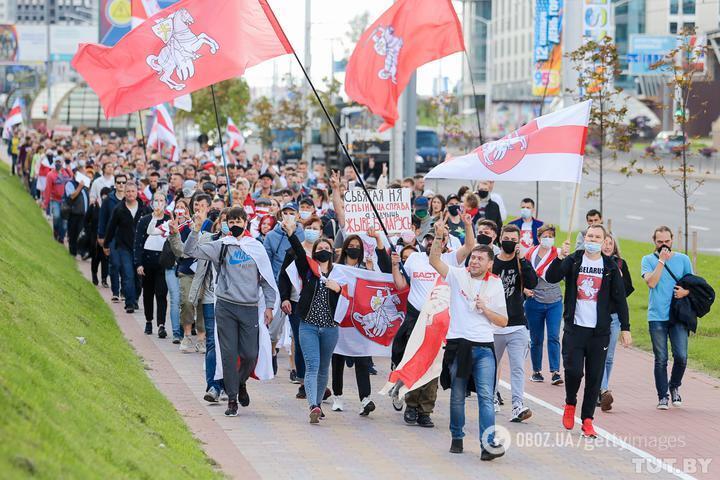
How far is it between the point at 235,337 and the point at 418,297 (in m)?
1.66

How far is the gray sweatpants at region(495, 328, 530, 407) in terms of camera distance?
1155cm

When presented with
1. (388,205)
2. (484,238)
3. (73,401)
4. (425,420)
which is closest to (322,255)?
(484,238)

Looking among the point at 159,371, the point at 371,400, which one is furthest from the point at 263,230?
the point at 371,400

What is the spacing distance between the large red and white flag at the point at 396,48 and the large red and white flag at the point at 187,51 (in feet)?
11.4

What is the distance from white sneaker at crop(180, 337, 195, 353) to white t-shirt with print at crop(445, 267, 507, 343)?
5.64m

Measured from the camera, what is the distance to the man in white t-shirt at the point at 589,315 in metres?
10.9

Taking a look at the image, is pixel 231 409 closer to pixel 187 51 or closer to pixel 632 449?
pixel 632 449

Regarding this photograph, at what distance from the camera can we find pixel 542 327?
13703mm

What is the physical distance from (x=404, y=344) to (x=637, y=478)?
2852mm

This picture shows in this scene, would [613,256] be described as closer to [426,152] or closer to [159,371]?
[159,371]

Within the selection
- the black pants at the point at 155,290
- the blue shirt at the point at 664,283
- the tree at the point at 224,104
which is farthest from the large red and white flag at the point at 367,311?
the tree at the point at 224,104

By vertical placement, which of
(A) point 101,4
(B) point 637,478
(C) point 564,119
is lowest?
(B) point 637,478

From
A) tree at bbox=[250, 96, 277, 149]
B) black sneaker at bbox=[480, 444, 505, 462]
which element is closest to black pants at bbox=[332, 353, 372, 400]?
black sneaker at bbox=[480, 444, 505, 462]

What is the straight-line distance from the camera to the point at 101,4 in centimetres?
5734
